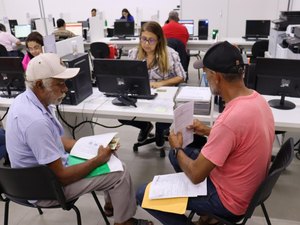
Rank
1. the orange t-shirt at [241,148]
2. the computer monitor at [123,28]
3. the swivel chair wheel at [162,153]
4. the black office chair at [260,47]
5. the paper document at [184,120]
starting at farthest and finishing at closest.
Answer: the computer monitor at [123,28] < the black office chair at [260,47] < the swivel chair wheel at [162,153] < the paper document at [184,120] < the orange t-shirt at [241,148]

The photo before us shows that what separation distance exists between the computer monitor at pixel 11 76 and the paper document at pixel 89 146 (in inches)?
39.6

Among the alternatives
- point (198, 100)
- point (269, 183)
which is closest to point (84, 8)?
point (198, 100)

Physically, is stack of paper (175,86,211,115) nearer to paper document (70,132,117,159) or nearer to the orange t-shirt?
paper document (70,132,117,159)

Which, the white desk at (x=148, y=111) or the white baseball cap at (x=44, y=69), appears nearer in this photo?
the white baseball cap at (x=44, y=69)

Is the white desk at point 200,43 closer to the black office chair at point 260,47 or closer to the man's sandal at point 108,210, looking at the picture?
the black office chair at point 260,47

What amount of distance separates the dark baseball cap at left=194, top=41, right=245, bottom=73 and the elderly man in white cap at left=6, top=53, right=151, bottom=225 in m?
0.76

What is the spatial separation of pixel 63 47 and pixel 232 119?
1.71 metres

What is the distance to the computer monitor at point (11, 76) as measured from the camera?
231cm

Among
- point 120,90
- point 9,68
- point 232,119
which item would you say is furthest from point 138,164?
point 232,119

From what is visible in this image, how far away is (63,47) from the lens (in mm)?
2348

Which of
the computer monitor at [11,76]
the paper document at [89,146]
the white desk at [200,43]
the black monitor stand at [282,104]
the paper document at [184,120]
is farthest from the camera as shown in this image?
the white desk at [200,43]

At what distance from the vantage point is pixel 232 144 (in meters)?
1.15

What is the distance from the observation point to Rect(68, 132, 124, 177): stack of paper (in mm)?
1572

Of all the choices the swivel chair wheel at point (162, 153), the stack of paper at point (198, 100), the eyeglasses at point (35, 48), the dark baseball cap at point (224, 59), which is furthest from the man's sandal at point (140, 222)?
the eyeglasses at point (35, 48)
